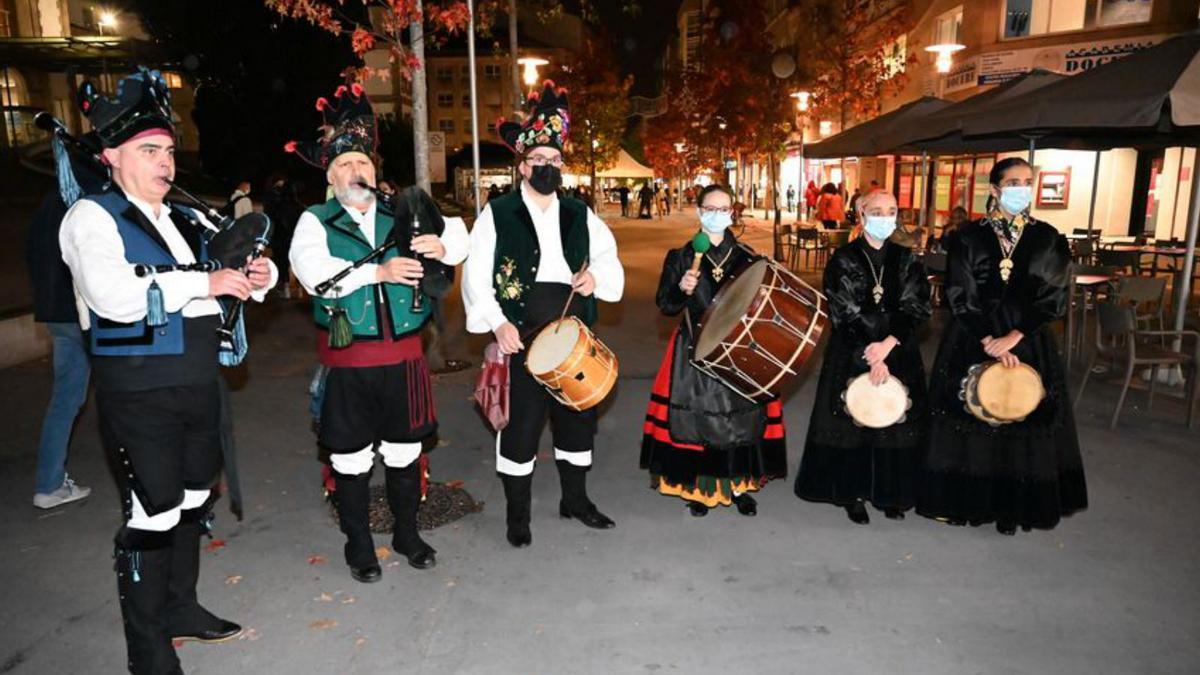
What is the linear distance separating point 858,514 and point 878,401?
80 centimetres

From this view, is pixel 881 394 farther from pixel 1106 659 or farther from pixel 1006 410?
pixel 1106 659

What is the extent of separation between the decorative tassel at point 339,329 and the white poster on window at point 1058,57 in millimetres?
17311

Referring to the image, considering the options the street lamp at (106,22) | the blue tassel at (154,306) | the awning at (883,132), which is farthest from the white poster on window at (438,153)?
the street lamp at (106,22)

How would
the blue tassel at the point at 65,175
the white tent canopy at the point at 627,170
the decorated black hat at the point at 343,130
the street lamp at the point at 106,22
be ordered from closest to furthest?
1. the blue tassel at the point at 65,175
2. the decorated black hat at the point at 343,130
3. the white tent canopy at the point at 627,170
4. the street lamp at the point at 106,22

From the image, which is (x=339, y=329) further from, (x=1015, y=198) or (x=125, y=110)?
(x=1015, y=198)

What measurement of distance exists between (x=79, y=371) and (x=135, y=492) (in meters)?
2.35

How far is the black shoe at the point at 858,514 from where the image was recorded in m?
4.75

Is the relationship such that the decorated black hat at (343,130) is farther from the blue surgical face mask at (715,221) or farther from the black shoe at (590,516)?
the black shoe at (590,516)

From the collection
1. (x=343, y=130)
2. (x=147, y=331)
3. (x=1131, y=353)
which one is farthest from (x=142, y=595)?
(x=1131, y=353)

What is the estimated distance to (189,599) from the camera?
3.54 metres

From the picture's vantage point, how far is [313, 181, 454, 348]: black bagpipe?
3678 mm

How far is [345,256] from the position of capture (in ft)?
12.4

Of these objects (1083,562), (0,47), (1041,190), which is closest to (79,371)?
(1083,562)

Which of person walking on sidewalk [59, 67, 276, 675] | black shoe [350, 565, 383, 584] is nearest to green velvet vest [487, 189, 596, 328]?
person walking on sidewalk [59, 67, 276, 675]
